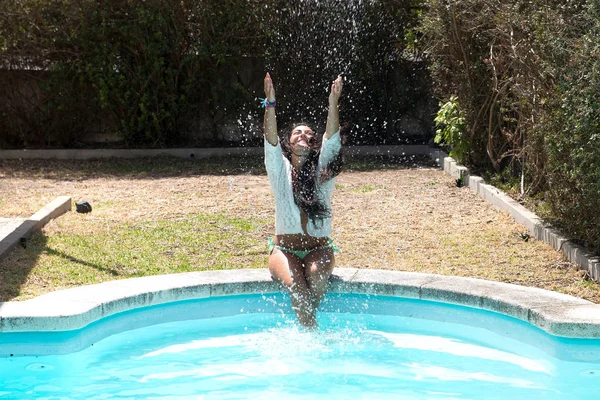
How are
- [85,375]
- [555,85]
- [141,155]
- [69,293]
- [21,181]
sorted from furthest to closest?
[141,155], [21,181], [555,85], [69,293], [85,375]

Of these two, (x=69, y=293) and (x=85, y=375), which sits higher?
(x=69, y=293)

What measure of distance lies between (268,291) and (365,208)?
143 inches

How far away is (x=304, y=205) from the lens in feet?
19.6

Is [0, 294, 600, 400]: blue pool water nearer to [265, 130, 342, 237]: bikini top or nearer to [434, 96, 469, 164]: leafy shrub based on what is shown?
[265, 130, 342, 237]: bikini top

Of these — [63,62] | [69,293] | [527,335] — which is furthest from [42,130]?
[527,335]

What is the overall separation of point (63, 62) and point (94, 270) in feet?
26.2

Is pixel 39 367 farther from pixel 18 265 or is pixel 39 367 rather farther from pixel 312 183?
pixel 312 183

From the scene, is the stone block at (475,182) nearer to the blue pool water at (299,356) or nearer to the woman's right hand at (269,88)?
the blue pool water at (299,356)

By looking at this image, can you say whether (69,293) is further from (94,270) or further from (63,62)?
(63,62)

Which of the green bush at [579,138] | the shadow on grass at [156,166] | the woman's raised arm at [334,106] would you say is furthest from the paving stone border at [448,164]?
the woman's raised arm at [334,106]

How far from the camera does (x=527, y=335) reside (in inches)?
226

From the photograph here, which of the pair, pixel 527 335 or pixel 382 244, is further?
pixel 382 244

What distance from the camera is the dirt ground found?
7.32 m

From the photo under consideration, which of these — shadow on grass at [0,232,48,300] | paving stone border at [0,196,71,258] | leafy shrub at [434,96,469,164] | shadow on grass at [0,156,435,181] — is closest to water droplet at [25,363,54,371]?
shadow on grass at [0,232,48,300]
